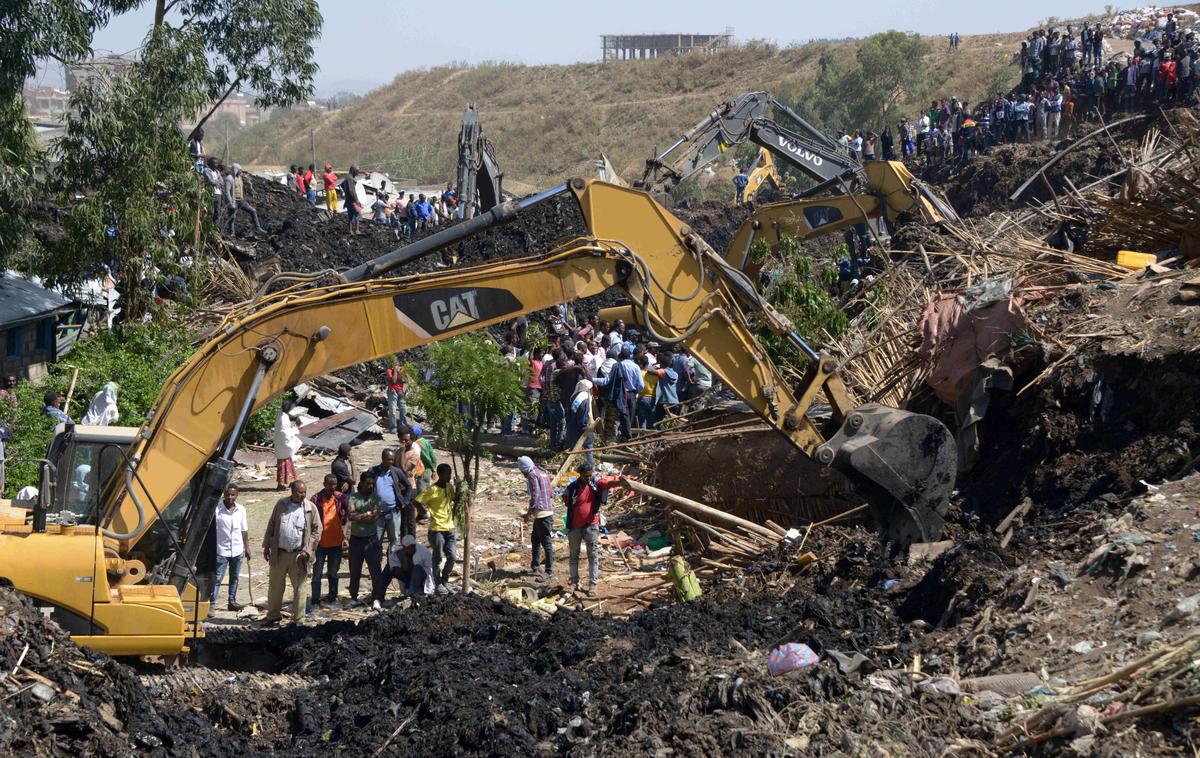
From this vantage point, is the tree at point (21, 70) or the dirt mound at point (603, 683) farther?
the tree at point (21, 70)

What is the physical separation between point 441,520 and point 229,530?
215 cm

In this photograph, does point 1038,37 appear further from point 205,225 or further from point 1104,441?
point 1104,441

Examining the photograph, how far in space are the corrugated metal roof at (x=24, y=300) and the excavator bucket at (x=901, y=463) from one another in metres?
13.7

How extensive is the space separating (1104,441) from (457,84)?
81.0m

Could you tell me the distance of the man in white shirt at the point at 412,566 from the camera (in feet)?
43.6

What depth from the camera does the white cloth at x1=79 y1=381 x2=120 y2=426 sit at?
55.5 ft

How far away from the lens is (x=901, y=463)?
39.8ft

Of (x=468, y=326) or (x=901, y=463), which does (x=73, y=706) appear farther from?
(x=901, y=463)

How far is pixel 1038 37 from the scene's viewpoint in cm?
3978

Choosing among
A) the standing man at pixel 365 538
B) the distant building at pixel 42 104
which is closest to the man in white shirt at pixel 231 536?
the standing man at pixel 365 538

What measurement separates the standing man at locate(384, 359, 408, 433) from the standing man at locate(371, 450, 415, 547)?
7129mm

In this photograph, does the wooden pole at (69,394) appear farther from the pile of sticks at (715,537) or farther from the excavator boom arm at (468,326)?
the excavator boom arm at (468,326)

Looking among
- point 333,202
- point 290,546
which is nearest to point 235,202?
point 333,202

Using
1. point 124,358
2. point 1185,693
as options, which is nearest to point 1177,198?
point 1185,693
